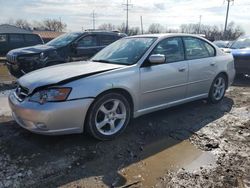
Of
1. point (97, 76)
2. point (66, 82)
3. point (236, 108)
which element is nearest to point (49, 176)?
point (66, 82)

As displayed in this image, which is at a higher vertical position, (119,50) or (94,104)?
(119,50)

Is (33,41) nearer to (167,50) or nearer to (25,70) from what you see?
(25,70)

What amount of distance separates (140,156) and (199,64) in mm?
A: 2550

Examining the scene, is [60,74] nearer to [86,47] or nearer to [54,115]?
[54,115]

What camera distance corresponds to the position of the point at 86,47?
9.19 metres

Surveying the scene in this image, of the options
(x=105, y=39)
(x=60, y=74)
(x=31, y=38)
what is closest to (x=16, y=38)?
(x=31, y=38)

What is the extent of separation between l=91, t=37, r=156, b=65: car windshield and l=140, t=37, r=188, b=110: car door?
204 mm

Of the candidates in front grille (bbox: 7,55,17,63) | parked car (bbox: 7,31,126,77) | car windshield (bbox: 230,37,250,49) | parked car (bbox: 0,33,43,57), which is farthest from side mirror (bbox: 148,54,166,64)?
parked car (bbox: 0,33,43,57)

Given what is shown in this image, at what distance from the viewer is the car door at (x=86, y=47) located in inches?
355

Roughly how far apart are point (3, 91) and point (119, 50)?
13.8ft

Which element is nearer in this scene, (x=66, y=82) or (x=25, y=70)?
(x=66, y=82)

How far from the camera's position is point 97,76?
4152 millimetres

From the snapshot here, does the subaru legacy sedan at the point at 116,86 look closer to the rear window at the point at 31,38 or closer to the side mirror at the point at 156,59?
the side mirror at the point at 156,59

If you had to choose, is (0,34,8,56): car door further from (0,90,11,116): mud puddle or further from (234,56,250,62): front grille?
(234,56,250,62): front grille
